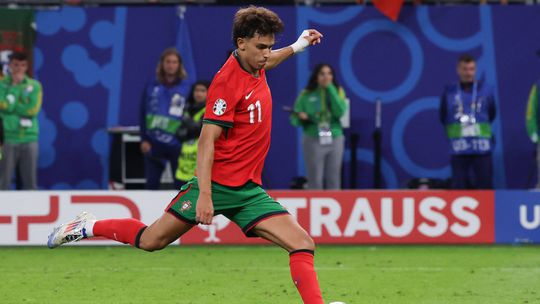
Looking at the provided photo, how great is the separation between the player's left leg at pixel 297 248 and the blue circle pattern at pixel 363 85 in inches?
380

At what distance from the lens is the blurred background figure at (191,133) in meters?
13.0

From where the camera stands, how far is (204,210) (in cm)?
657

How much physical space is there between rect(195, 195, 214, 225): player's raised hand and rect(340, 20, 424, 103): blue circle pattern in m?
9.98

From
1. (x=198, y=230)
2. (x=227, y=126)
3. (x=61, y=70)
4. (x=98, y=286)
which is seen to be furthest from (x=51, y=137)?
(x=227, y=126)

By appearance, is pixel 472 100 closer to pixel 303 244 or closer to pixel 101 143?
pixel 101 143

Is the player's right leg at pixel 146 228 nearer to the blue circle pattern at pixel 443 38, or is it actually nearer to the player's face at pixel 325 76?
the player's face at pixel 325 76

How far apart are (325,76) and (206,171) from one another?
7.69 metres

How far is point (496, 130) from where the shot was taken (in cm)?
1627

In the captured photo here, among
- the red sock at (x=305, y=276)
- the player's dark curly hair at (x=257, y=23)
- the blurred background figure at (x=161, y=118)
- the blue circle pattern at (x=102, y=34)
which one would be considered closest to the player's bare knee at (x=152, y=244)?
the red sock at (x=305, y=276)

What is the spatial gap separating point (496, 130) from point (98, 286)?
838 centimetres

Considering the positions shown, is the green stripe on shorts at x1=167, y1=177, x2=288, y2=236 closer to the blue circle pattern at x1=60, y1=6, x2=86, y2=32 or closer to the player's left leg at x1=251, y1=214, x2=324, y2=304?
the player's left leg at x1=251, y1=214, x2=324, y2=304

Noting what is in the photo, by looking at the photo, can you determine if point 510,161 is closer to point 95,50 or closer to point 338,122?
point 338,122

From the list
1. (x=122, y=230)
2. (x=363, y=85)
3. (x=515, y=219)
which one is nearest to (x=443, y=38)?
(x=363, y=85)

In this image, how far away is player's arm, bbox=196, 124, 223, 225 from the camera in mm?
6586
